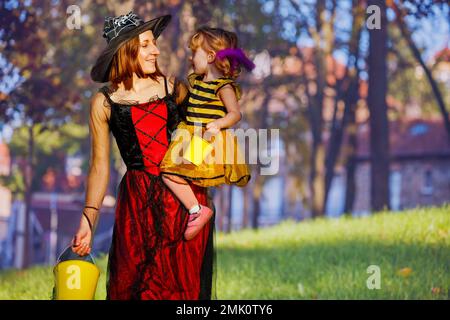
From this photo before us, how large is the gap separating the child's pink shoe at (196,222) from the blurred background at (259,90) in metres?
5.52

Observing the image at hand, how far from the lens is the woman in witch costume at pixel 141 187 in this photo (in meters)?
3.76

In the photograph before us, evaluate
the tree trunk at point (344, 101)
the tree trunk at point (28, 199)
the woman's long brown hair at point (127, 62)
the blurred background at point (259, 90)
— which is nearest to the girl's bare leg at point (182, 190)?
the woman's long brown hair at point (127, 62)

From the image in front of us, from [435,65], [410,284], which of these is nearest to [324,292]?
[410,284]

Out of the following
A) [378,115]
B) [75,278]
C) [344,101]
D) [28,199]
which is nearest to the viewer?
[75,278]

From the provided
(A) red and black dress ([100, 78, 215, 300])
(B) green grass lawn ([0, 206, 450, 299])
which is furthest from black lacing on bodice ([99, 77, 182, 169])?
(B) green grass lawn ([0, 206, 450, 299])

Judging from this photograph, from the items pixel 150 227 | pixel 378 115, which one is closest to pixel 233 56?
pixel 150 227

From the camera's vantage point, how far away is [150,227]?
12.5ft

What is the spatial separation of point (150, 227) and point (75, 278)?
449 mm

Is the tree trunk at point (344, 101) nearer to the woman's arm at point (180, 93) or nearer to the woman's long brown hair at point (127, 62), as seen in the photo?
the woman's arm at point (180, 93)

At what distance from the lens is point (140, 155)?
383 centimetres

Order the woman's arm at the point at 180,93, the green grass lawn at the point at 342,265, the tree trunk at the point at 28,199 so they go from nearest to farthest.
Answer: the woman's arm at the point at 180,93 < the green grass lawn at the point at 342,265 < the tree trunk at the point at 28,199

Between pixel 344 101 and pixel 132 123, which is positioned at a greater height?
pixel 344 101

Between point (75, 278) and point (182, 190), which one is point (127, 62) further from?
point (75, 278)

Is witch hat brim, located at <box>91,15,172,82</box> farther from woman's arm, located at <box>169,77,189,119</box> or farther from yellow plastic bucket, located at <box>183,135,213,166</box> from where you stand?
yellow plastic bucket, located at <box>183,135,213,166</box>
